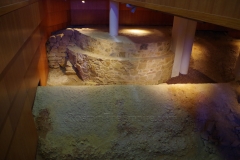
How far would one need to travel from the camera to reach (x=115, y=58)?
693 cm

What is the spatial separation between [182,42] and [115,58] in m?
2.69

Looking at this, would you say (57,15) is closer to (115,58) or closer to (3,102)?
(115,58)

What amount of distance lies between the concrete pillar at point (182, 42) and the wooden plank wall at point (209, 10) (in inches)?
177

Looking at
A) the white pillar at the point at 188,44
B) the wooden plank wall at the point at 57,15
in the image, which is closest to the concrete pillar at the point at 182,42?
the white pillar at the point at 188,44

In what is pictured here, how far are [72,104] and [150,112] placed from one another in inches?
57.4

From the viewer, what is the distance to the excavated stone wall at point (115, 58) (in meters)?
6.91

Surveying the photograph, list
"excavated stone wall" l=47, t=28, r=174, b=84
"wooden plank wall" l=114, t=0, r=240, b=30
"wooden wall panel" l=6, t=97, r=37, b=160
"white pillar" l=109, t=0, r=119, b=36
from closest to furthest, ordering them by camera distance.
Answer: "wooden plank wall" l=114, t=0, r=240, b=30 → "wooden wall panel" l=6, t=97, r=37, b=160 → "excavated stone wall" l=47, t=28, r=174, b=84 → "white pillar" l=109, t=0, r=119, b=36

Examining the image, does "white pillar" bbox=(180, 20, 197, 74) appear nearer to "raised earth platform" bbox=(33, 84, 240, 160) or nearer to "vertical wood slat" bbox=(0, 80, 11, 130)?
"raised earth platform" bbox=(33, 84, 240, 160)

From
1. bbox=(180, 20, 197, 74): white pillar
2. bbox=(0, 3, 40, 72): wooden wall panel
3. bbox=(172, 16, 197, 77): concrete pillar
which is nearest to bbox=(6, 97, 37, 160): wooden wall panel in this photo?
bbox=(0, 3, 40, 72): wooden wall panel

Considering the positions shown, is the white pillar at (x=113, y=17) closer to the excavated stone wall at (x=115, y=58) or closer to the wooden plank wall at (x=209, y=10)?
the excavated stone wall at (x=115, y=58)

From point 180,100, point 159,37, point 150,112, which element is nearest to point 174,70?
point 159,37

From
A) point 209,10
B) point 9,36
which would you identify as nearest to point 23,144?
A: point 9,36

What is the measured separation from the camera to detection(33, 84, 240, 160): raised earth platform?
2.94m

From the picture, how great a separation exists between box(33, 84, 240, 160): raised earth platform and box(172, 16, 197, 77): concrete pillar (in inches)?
144
